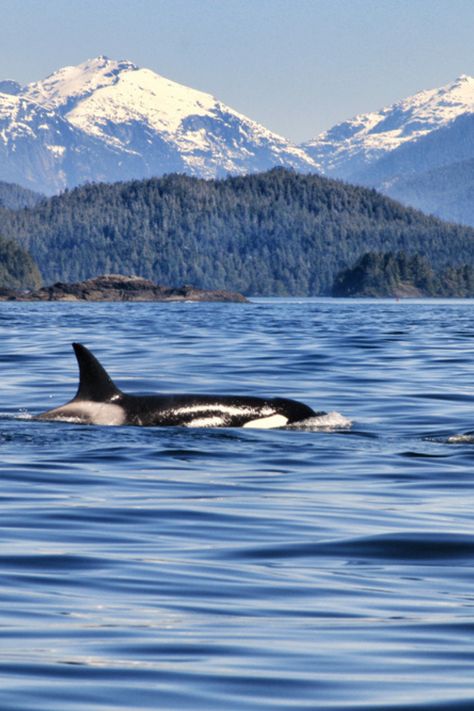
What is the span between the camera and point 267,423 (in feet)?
64.9

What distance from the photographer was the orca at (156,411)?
1922cm

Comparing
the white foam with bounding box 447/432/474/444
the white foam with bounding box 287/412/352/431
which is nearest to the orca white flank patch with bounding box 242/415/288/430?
the white foam with bounding box 287/412/352/431

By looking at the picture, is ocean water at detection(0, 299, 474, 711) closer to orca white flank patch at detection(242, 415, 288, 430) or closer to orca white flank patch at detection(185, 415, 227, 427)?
orca white flank patch at detection(185, 415, 227, 427)

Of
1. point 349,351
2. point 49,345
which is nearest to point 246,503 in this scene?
point 349,351

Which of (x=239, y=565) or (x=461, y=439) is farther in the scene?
(x=461, y=439)

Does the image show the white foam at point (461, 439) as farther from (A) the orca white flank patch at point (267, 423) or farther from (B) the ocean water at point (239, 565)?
(A) the orca white flank patch at point (267, 423)

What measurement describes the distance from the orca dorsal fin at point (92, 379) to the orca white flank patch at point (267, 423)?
188 centimetres

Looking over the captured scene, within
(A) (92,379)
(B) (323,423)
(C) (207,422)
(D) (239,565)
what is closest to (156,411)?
(C) (207,422)

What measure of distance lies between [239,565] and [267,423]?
9502mm

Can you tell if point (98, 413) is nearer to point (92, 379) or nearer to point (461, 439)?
point (92, 379)

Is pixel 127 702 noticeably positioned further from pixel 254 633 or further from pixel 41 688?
pixel 254 633

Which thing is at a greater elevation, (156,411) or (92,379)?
(92,379)

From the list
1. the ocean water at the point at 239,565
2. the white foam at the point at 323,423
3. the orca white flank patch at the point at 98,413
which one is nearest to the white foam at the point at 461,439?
the ocean water at the point at 239,565

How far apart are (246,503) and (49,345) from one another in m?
33.3
